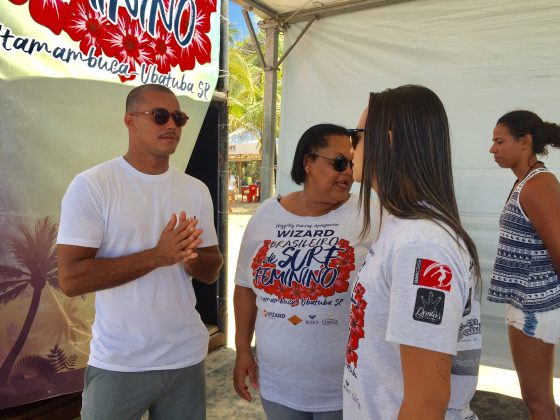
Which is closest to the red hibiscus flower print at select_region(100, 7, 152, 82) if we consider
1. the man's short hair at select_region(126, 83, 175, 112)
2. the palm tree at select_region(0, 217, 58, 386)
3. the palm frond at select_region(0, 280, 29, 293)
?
the man's short hair at select_region(126, 83, 175, 112)

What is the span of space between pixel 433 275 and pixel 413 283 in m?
0.04

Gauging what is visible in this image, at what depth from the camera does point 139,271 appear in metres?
1.56

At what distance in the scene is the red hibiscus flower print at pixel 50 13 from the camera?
2.19 meters

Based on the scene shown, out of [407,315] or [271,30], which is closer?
[407,315]

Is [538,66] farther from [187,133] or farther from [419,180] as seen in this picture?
[419,180]

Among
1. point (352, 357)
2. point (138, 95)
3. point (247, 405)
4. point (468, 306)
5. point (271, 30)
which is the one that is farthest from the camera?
point (271, 30)

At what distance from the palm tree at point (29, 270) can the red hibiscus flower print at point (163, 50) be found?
1.20 metres

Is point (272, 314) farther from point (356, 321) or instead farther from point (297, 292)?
point (356, 321)

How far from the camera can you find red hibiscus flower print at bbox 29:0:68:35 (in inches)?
86.3

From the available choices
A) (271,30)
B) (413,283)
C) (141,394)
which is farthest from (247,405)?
(271,30)

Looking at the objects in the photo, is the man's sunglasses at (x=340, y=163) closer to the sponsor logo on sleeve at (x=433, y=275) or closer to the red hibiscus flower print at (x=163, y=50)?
the sponsor logo on sleeve at (x=433, y=275)

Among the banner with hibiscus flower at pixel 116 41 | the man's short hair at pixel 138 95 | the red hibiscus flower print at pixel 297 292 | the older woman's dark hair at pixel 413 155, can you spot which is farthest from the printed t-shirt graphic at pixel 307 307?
the banner with hibiscus flower at pixel 116 41

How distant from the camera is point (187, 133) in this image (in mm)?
3111

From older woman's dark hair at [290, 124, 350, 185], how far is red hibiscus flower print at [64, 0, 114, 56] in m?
1.47
